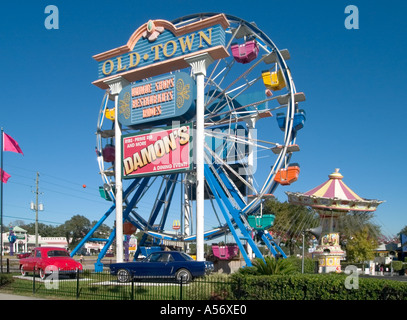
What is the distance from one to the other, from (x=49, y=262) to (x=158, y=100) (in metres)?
10.2

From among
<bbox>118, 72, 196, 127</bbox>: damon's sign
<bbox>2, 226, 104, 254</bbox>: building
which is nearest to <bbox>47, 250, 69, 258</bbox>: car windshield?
<bbox>118, 72, 196, 127</bbox>: damon's sign

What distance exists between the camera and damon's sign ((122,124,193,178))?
23453mm

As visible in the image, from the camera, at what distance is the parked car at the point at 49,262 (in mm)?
21844

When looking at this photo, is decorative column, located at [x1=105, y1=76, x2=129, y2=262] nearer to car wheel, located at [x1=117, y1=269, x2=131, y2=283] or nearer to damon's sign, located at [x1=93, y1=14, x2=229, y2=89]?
damon's sign, located at [x1=93, y1=14, x2=229, y2=89]

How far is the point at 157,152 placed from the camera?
24.6 metres

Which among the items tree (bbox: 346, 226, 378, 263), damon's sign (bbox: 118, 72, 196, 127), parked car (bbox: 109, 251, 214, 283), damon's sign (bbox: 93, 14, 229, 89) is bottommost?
tree (bbox: 346, 226, 378, 263)

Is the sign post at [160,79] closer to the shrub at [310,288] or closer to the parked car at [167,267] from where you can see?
the parked car at [167,267]

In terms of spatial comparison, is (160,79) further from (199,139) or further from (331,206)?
(331,206)

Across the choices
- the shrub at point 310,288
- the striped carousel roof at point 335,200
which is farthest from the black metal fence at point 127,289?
the striped carousel roof at point 335,200

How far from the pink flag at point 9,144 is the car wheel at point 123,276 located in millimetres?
10962

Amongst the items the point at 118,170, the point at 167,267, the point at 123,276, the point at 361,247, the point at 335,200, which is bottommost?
the point at 361,247

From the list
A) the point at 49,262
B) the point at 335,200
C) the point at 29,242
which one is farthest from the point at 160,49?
the point at 29,242

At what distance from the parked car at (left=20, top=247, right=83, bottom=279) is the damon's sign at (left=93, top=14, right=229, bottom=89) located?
418 inches
